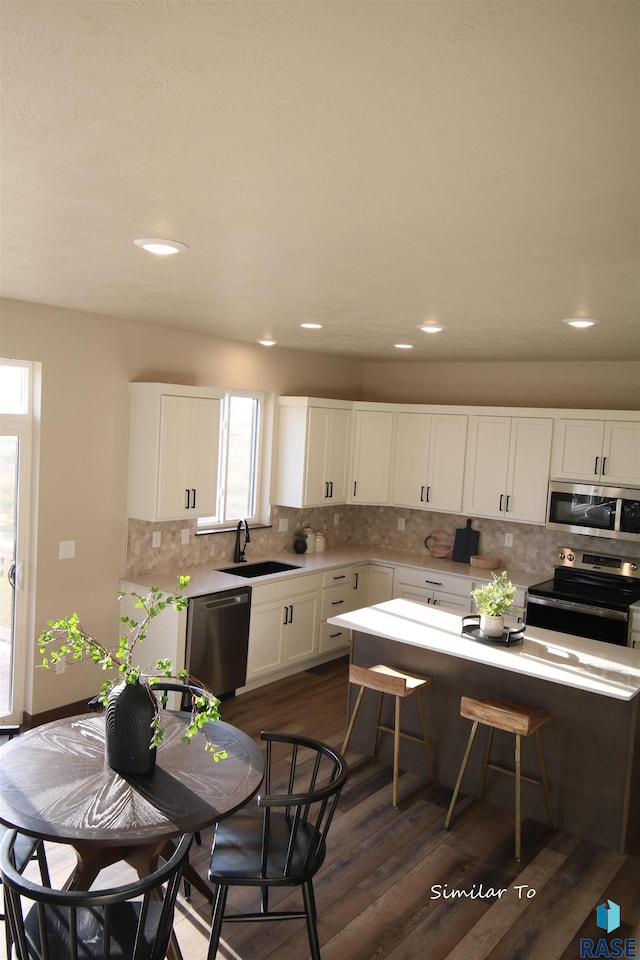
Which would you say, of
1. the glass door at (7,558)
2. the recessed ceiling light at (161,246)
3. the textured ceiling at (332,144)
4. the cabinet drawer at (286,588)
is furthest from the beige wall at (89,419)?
the recessed ceiling light at (161,246)

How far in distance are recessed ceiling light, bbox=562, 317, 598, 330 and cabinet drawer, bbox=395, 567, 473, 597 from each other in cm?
268

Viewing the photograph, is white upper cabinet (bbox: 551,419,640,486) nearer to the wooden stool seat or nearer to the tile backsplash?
the tile backsplash

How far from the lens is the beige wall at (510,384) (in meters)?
5.74

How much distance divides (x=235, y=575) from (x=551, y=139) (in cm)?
444

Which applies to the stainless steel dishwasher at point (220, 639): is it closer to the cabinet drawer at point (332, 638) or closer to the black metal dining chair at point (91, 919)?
the cabinet drawer at point (332, 638)

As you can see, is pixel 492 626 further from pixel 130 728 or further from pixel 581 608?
pixel 130 728

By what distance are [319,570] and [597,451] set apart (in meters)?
2.39

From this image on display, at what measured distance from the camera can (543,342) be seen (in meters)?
4.70

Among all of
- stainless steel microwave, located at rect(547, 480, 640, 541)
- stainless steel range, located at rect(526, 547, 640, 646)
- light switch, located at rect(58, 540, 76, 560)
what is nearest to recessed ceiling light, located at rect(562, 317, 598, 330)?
stainless steel microwave, located at rect(547, 480, 640, 541)

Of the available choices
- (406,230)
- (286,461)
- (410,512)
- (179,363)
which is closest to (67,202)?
(406,230)

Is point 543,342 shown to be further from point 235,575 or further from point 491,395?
point 235,575

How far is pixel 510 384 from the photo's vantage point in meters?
6.28

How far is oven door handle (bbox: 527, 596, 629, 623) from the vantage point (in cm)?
509

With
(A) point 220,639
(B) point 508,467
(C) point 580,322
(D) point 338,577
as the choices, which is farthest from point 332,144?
(D) point 338,577
